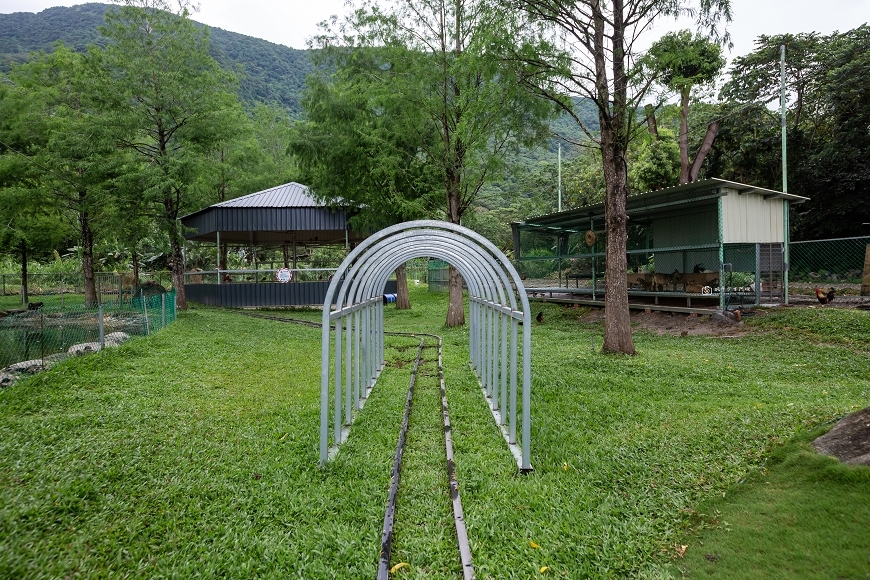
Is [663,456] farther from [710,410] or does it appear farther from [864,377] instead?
[864,377]

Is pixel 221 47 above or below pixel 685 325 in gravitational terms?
above

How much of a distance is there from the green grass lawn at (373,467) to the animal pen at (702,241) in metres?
5.23

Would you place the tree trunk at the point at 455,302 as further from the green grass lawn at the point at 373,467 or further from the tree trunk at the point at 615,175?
the green grass lawn at the point at 373,467

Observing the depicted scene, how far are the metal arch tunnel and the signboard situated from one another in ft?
46.3

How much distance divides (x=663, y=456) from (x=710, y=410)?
1.75m

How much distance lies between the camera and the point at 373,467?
4918 mm

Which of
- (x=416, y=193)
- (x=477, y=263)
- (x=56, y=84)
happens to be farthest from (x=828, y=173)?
(x=56, y=84)

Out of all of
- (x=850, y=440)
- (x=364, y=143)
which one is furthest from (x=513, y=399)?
(x=364, y=143)

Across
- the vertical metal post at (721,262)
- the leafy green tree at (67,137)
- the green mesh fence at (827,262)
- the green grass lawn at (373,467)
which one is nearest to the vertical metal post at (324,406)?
the green grass lawn at (373,467)

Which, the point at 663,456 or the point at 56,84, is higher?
the point at 56,84

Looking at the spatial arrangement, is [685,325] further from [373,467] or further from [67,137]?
[67,137]

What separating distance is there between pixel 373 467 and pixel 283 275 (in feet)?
64.2

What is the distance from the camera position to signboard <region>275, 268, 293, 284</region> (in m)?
23.3

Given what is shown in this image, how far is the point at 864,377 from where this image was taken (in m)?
7.80
